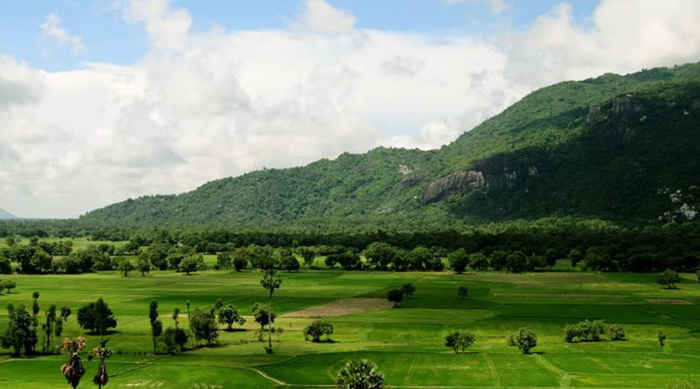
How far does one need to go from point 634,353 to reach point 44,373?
3589 inches

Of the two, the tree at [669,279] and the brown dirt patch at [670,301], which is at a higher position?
the tree at [669,279]

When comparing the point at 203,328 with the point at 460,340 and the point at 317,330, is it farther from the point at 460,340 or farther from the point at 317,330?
the point at 460,340

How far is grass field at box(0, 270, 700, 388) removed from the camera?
93.8m

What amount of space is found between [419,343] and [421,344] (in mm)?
1032

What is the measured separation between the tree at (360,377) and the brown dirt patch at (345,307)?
68.5 metres

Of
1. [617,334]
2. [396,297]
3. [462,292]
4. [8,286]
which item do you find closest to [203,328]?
[396,297]

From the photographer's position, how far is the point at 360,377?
7775cm

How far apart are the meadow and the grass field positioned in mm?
245

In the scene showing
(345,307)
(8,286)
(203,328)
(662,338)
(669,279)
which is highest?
(8,286)

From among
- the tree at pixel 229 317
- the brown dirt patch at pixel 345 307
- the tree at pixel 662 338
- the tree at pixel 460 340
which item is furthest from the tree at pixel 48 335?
the tree at pixel 662 338

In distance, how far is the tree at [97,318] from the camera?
127 m

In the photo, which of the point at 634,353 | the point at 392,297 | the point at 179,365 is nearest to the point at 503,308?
the point at 392,297

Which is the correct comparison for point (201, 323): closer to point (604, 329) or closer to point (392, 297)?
point (392, 297)

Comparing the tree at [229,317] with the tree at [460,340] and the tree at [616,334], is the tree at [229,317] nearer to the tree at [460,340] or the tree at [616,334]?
the tree at [460,340]
